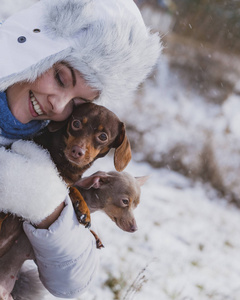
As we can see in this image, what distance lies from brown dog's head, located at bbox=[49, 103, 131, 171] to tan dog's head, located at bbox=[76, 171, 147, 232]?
13 cm

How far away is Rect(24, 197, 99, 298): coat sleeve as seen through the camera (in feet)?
4.73

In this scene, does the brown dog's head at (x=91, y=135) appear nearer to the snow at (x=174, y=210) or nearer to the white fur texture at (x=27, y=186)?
the snow at (x=174, y=210)

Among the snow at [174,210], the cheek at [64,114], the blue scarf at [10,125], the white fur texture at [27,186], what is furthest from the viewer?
the snow at [174,210]

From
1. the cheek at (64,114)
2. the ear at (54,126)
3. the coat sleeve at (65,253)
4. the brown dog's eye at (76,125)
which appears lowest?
the coat sleeve at (65,253)

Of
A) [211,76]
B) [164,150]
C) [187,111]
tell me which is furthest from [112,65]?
[211,76]

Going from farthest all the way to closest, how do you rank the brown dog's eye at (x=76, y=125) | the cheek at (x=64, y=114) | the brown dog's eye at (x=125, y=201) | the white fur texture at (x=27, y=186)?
the brown dog's eye at (x=125, y=201) < the brown dog's eye at (x=76, y=125) < the cheek at (x=64, y=114) < the white fur texture at (x=27, y=186)

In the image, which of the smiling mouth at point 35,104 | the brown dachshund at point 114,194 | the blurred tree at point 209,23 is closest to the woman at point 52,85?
the smiling mouth at point 35,104

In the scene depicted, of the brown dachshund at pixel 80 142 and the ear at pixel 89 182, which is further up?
the brown dachshund at pixel 80 142

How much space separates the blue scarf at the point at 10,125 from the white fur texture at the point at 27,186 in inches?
3.7

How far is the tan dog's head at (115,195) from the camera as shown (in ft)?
5.98

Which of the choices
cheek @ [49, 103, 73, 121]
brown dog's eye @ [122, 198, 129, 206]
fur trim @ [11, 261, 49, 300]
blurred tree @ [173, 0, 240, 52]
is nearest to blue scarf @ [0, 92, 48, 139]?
cheek @ [49, 103, 73, 121]

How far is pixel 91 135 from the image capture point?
1.79 meters

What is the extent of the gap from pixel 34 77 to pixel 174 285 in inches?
111

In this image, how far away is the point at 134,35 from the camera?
1541mm
